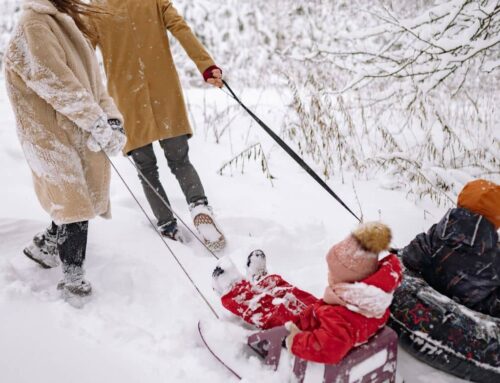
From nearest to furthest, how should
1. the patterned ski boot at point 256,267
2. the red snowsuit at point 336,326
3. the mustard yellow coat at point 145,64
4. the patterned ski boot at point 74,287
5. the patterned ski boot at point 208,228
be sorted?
1. the red snowsuit at point 336,326
2. the patterned ski boot at point 74,287
3. the patterned ski boot at point 256,267
4. the mustard yellow coat at point 145,64
5. the patterned ski boot at point 208,228

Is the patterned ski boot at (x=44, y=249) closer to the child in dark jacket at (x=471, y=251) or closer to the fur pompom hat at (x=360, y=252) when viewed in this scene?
the fur pompom hat at (x=360, y=252)

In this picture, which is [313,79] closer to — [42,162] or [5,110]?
[42,162]

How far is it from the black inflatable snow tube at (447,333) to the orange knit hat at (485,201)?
0.43 meters

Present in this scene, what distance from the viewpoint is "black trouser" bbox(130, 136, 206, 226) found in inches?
112

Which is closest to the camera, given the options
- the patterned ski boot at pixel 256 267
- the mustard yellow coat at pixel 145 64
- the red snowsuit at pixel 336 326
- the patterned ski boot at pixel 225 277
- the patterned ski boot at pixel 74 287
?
the red snowsuit at pixel 336 326

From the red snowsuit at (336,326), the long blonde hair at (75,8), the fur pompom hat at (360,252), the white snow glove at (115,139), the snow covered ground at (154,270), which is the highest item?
the long blonde hair at (75,8)

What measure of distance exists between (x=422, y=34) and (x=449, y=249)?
1.63m

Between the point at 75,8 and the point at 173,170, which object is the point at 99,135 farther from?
the point at 173,170

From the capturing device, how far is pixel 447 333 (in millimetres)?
1837

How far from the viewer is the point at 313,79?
4355mm

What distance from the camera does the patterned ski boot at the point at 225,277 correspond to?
207 cm

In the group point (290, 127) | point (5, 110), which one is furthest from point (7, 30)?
point (290, 127)

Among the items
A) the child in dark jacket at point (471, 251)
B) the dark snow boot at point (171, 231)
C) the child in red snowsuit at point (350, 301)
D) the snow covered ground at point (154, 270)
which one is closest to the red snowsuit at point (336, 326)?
the child in red snowsuit at point (350, 301)

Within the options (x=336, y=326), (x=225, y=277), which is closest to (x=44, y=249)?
(x=225, y=277)
